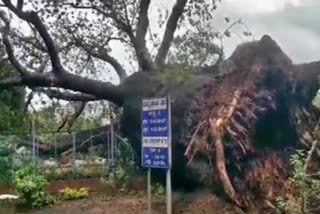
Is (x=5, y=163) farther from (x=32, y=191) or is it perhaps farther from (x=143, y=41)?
(x=143, y=41)

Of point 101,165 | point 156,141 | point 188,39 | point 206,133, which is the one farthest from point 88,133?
point 156,141

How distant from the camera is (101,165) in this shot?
1611cm

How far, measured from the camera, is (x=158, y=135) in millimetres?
7875

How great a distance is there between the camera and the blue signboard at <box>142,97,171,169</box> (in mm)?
7691

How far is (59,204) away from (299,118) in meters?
5.26

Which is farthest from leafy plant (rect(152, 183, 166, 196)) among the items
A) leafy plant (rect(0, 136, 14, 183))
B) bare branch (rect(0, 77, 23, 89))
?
leafy plant (rect(0, 136, 14, 183))

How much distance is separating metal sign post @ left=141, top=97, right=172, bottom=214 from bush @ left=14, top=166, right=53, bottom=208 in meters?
5.05

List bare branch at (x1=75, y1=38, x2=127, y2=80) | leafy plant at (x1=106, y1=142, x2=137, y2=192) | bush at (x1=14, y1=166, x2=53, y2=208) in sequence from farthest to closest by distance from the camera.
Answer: bare branch at (x1=75, y1=38, x2=127, y2=80) → leafy plant at (x1=106, y1=142, x2=137, y2=192) → bush at (x1=14, y1=166, x2=53, y2=208)

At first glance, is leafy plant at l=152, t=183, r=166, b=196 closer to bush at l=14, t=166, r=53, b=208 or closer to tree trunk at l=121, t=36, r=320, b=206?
tree trunk at l=121, t=36, r=320, b=206

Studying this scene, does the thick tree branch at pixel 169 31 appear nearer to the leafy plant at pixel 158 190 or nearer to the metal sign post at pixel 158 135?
the leafy plant at pixel 158 190

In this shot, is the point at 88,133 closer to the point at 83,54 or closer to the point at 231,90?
A: the point at 83,54

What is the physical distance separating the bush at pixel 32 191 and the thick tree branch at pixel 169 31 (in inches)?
145

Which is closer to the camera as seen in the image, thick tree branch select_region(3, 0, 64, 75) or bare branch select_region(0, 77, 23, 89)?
thick tree branch select_region(3, 0, 64, 75)

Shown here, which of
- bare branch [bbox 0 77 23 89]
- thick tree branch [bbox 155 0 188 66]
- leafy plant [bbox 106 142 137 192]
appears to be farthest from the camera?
leafy plant [bbox 106 142 137 192]
